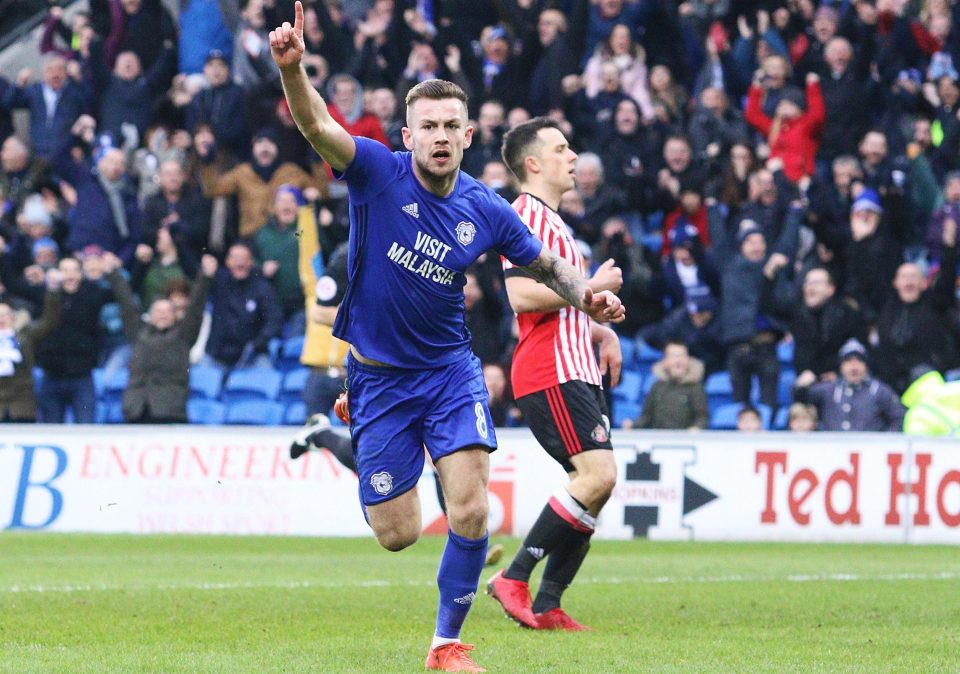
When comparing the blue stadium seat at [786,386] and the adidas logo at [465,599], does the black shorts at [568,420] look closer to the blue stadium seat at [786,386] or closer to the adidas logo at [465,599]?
the adidas logo at [465,599]

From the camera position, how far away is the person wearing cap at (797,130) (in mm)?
18172

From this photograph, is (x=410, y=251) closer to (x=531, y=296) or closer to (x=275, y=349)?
(x=531, y=296)

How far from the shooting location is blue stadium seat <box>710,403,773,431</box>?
55.2 ft

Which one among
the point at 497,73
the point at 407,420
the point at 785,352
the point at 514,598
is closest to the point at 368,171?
the point at 407,420

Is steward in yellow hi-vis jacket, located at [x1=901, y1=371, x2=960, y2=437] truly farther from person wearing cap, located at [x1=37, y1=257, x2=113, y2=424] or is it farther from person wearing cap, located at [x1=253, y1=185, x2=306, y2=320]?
→ person wearing cap, located at [x1=37, y1=257, x2=113, y2=424]

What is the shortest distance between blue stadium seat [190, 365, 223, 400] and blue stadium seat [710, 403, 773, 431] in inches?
213

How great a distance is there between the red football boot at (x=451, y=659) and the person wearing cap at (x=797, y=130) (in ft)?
40.5

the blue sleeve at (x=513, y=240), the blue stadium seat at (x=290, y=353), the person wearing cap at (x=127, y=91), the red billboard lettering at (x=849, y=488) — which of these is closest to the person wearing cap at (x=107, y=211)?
the person wearing cap at (x=127, y=91)

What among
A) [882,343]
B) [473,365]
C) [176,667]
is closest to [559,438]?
[473,365]

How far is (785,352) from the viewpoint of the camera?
17.8 metres

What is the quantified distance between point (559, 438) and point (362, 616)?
4.68ft

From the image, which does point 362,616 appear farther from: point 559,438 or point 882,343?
point 882,343

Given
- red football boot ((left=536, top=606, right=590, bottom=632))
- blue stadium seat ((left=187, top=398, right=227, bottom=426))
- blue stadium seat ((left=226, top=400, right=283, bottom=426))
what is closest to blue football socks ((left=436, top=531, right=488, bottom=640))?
red football boot ((left=536, top=606, right=590, bottom=632))

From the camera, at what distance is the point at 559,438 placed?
8.42 m
